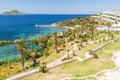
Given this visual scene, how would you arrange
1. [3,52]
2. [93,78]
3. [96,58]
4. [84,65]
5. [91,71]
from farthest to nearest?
[3,52] < [96,58] < [84,65] < [91,71] < [93,78]

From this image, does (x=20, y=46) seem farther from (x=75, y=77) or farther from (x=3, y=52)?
(x=3, y=52)

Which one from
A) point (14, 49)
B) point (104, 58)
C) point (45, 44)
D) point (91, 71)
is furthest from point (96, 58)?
point (14, 49)

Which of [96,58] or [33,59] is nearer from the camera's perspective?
[96,58]

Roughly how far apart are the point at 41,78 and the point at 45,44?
130ft

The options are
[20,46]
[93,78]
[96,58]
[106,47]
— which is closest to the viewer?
[93,78]

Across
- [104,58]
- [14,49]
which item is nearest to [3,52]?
[14,49]

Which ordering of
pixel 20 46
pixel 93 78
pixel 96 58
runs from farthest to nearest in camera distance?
1. pixel 20 46
2. pixel 96 58
3. pixel 93 78

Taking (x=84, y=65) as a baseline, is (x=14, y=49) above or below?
below

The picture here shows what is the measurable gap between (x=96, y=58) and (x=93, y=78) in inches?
400

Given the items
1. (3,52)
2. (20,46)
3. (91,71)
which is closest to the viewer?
(91,71)

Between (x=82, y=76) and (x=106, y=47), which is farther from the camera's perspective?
(x=106, y=47)

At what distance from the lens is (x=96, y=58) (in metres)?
36.9

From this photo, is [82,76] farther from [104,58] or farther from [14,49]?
[14,49]

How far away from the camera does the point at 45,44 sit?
67062 mm
